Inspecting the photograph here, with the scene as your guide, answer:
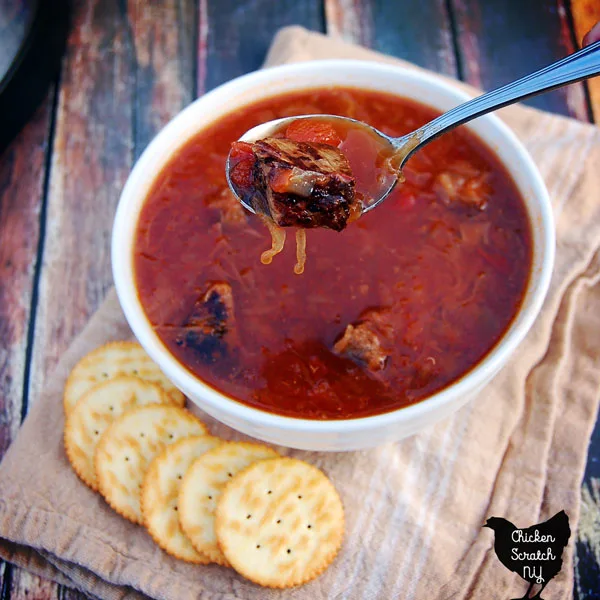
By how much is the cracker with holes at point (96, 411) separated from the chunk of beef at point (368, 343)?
81 cm

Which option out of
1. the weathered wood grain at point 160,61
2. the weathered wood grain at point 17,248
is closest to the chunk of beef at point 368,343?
the weathered wood grain at point 17,248

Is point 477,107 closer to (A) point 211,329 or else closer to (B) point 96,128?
(A) point 211,329

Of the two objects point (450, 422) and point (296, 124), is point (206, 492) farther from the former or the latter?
point (296, 124)

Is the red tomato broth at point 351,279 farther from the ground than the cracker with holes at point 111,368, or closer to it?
farther from the ground

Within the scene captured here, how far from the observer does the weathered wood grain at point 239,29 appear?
373 centimetres

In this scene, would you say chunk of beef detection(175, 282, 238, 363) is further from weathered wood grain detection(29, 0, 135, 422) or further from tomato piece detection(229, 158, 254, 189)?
weathered wood grain detection(29, 0, 135, 422)

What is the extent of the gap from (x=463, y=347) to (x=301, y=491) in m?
0.76

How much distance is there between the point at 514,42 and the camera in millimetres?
3748

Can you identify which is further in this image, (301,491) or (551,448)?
(551,448)

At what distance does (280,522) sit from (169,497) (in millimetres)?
403

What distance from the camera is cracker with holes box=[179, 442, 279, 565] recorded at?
2.44 m

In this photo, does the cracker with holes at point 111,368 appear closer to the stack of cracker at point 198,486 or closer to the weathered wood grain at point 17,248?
the stack of cracker at point 198,486

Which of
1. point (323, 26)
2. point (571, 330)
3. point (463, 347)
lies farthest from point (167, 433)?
point (323, 26)

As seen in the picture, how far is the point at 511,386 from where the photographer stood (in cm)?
275
